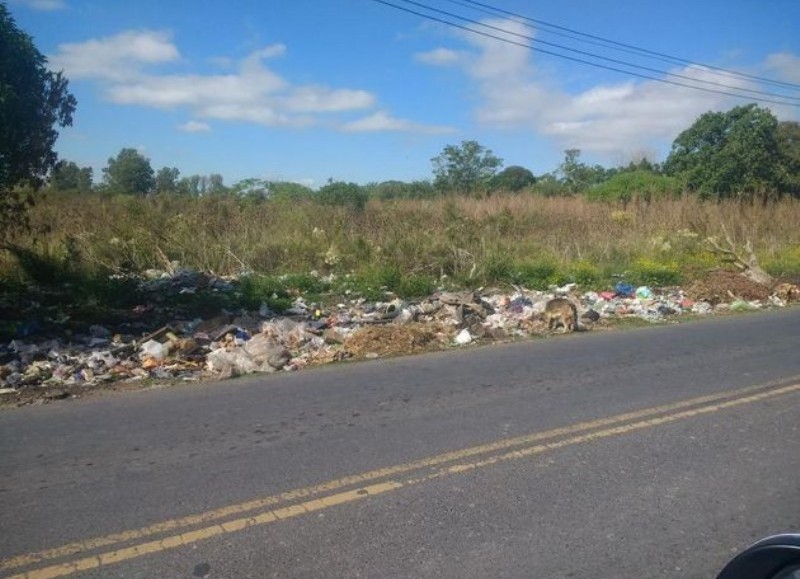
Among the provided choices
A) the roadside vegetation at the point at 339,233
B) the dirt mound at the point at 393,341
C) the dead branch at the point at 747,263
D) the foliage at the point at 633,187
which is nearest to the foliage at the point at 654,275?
the roadside vegetation at the point at 339,233

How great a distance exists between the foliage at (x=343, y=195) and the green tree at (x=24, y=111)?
38.3 ft

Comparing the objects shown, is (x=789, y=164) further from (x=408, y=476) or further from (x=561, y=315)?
(x=408, y=476)

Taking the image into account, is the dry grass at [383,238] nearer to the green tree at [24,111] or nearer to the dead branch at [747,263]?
the dead branch at [747,263]

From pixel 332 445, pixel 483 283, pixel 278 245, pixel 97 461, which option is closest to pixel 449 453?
pixel 332 445

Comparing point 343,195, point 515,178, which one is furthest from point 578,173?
point 343,195

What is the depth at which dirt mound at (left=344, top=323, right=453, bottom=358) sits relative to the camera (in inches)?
329

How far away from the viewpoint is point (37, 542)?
333 centimetres

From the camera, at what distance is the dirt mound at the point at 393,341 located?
27.4 ft

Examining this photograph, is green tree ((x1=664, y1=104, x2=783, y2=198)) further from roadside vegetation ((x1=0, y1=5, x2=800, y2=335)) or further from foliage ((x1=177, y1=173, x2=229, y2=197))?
foliage ((x1=177, y1=173, x2=229, y2=197))

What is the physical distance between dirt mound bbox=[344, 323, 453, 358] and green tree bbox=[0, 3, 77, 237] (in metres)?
5.43

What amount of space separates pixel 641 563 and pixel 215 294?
942 cm

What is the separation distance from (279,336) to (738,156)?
82.6 ft

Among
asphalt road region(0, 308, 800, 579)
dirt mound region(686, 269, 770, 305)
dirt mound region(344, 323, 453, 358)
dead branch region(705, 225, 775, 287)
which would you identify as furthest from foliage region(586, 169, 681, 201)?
asphalt road region(0, 308, 800, 579)

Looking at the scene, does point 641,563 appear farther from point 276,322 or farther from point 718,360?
point 276,322
